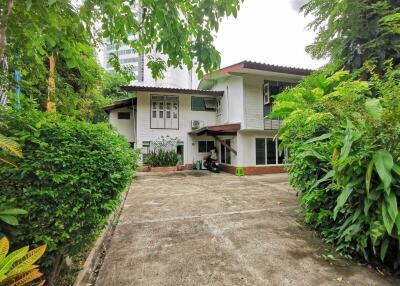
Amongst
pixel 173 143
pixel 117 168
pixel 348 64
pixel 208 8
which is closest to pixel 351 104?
pixel 208 8

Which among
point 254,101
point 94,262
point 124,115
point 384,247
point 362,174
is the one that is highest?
point 254,101

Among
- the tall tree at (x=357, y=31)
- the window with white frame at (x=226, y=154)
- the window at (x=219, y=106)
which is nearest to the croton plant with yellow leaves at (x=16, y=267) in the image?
the tall tree at (x=357, y=31)

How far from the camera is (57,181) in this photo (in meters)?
2.01

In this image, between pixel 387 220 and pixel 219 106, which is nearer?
pixel 387 220

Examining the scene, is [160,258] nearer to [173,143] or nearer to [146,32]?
[146,32]

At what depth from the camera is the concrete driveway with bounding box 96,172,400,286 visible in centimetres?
255

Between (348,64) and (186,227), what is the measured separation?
663cm

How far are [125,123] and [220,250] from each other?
43.4 feet

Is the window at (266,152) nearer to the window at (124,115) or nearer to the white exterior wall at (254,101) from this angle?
the white exterior wall at (254,101)

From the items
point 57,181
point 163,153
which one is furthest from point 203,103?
point 57,181

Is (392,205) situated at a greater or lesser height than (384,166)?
lesser

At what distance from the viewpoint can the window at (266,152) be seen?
1209cm

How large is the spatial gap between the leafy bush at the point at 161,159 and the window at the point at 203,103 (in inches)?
136

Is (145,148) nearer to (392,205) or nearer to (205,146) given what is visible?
(205,146)
